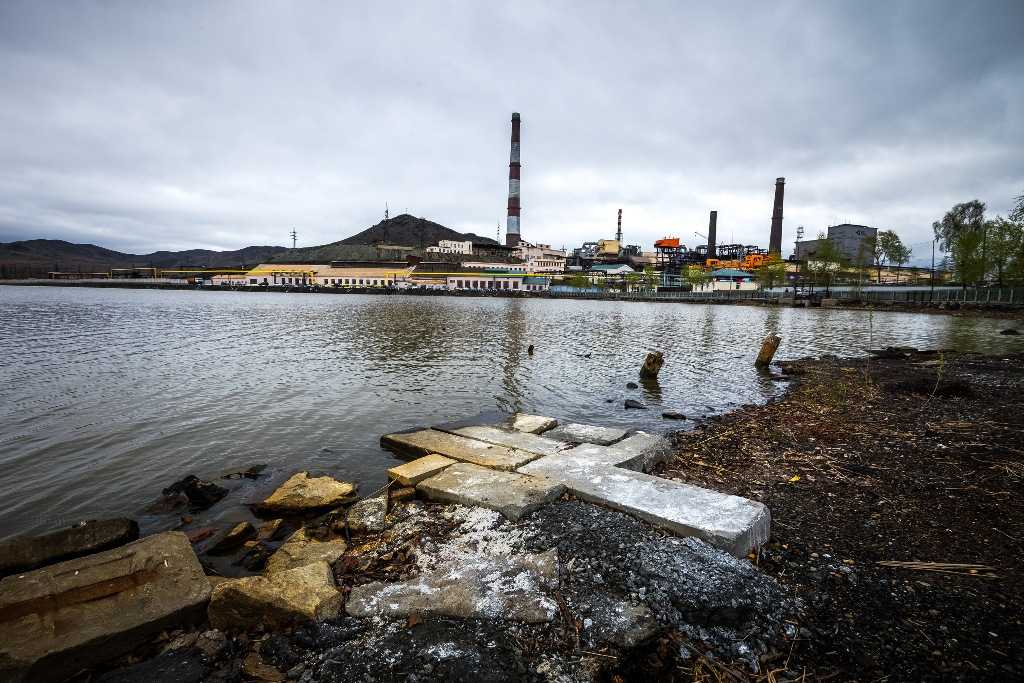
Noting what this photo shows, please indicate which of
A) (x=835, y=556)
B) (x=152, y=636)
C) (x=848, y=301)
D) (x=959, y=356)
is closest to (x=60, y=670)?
(x=152, y=636)

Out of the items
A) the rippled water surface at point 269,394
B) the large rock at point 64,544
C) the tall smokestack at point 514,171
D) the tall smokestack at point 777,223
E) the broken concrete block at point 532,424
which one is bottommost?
the rippled water surface at point 269,394

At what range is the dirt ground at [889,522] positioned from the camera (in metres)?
3.31

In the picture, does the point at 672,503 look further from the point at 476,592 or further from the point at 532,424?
the point at 532,424

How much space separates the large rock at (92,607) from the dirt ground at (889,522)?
166 inches

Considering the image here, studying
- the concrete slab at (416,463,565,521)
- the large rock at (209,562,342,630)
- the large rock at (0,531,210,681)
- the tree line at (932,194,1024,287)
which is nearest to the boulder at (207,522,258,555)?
the large rock at (0,531,210,681)

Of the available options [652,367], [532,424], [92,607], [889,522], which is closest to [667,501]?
[889,522]

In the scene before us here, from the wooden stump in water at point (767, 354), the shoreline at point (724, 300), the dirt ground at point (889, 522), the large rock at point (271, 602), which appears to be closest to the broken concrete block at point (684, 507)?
the dirt ground at point (889, 522)

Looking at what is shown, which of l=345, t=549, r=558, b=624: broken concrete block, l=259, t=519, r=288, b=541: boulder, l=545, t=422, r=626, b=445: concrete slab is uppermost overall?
l=345, t=549, r=558, b=624: broken concrete block

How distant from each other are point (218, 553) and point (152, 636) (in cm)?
181

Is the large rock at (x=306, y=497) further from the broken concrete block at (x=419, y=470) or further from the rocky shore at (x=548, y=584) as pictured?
the broken concrete block at (x=419, y=470)

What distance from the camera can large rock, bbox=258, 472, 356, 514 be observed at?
6.51m

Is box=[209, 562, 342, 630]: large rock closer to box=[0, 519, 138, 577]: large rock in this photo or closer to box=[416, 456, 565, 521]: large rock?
box=[416, 456, 565, 521]: large rock

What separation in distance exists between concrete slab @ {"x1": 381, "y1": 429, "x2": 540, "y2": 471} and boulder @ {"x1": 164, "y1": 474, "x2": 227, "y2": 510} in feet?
9.58

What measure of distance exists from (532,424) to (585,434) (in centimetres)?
129
